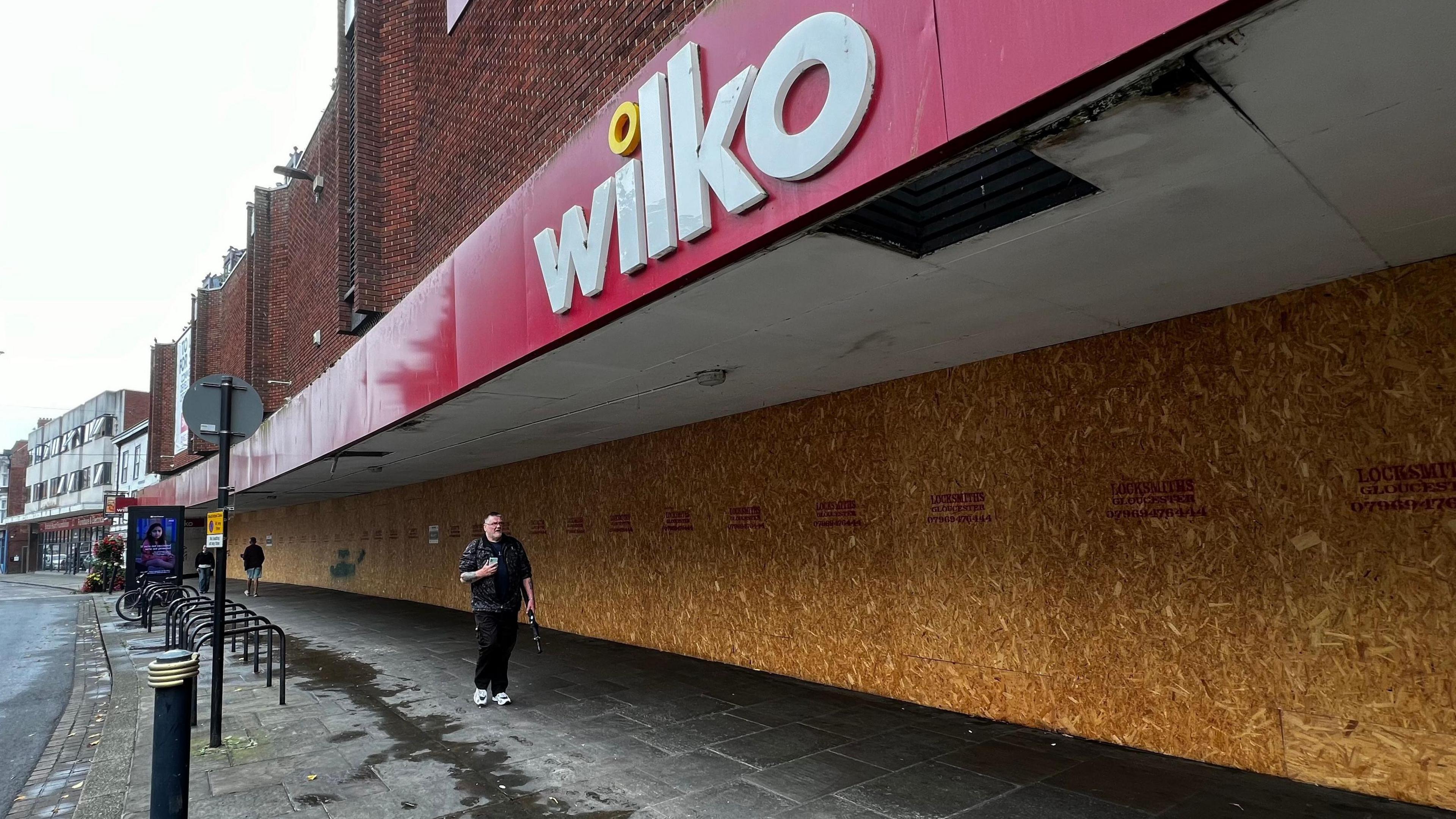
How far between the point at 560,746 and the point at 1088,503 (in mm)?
4484

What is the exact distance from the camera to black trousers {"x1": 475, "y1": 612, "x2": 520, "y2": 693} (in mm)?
6867

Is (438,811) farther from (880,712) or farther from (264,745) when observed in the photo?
(880,712)

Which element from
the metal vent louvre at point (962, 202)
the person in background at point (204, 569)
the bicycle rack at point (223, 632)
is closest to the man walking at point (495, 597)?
the bicycle rack at point (223, 632)

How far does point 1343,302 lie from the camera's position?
14.1 ft

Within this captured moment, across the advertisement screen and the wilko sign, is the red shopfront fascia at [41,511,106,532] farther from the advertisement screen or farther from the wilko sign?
the wilko sign

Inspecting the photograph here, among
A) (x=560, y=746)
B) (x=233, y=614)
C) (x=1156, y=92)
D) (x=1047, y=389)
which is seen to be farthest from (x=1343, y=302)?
(x=233, y=614)

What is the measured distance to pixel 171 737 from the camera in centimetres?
371

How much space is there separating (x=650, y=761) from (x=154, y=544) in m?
18.2

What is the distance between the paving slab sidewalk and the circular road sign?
2613 millimetres

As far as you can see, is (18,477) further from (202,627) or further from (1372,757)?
(1372,757)

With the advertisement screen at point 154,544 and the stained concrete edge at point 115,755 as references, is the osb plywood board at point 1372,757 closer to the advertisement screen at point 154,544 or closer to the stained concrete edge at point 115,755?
the stained concrete edge at point 115,755

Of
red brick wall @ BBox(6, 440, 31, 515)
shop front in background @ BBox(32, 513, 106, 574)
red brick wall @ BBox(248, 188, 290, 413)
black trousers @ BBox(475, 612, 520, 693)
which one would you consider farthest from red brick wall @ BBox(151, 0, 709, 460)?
red brick wall @ BBox(6, 440, 31, 515)

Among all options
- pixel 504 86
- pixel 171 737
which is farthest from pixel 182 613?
pixel 171 737

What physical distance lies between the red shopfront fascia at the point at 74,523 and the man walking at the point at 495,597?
56092mm
